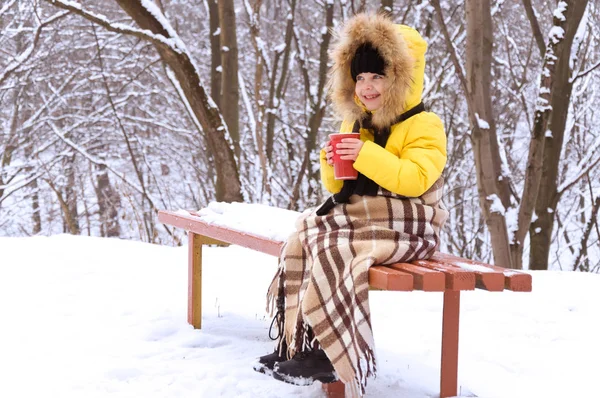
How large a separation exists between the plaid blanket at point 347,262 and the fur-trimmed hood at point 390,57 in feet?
1.06

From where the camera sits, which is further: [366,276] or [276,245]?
[276,245]

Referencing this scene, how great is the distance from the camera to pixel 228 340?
317cm

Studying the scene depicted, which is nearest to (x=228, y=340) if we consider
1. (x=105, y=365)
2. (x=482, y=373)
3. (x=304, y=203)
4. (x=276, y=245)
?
(x=105, y=365)

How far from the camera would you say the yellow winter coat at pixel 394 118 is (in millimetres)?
2199

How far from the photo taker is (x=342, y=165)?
2.23m

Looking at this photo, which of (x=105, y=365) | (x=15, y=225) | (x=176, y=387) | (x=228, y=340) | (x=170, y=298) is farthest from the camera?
(x=15, y=225)

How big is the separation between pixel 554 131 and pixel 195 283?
3.76m

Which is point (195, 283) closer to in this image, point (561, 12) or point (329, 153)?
point (329, 153)

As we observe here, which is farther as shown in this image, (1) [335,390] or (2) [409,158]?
(1) [335,390]

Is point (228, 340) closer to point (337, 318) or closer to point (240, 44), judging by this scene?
point (337, 318)

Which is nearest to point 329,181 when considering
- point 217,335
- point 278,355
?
point 278,355

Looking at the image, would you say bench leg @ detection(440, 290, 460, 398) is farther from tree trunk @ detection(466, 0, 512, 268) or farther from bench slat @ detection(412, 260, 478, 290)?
tree trunk @ detection(466, 0, 512, 268)

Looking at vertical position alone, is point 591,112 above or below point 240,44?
below

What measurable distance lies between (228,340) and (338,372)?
4.19 ft
